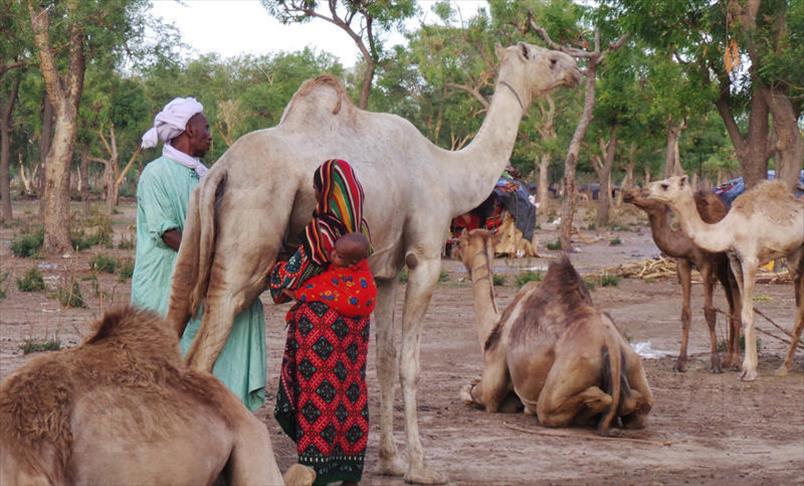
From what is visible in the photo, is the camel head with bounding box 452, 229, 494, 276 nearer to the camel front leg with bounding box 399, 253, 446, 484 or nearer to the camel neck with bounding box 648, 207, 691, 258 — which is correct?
the camel front leg with bounding box 399, 253, 446, 484

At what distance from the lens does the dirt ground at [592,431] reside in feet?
21.9

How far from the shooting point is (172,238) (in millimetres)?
5777

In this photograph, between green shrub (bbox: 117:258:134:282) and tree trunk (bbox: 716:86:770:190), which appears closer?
green shrub (bbox: 117:258:134:282)

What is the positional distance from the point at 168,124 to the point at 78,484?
3.05 metres

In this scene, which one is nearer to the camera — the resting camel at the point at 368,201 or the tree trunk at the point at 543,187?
the resting camel at the point at 368,201

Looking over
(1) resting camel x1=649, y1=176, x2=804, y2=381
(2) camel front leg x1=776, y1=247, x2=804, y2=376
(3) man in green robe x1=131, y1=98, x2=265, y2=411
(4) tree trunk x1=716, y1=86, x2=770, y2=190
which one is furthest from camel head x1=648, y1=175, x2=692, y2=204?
(4) tree trunk x1=716, y1=86, x2=770, y2=190

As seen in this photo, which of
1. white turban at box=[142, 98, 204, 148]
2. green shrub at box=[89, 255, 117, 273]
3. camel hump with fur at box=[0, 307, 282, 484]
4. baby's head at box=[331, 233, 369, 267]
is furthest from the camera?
green shrub at box=[89, 255, 117, 273]

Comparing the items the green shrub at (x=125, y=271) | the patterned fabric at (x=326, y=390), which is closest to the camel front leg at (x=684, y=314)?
the patterned fabric at (x=326, y=390)

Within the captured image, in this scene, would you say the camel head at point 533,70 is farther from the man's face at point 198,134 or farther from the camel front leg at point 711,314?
the camel front leg at point 711,314

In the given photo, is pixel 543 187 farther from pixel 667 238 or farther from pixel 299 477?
pixel 299 477

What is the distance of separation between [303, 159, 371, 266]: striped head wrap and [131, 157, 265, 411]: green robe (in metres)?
0.53

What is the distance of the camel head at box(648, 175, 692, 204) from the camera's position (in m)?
10.5

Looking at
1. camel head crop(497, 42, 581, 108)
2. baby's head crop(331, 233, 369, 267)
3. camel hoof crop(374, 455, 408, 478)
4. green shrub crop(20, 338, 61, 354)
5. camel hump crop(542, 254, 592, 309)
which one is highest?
camel head crop(497, 42, 581, 108)

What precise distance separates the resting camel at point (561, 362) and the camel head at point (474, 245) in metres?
0.29
